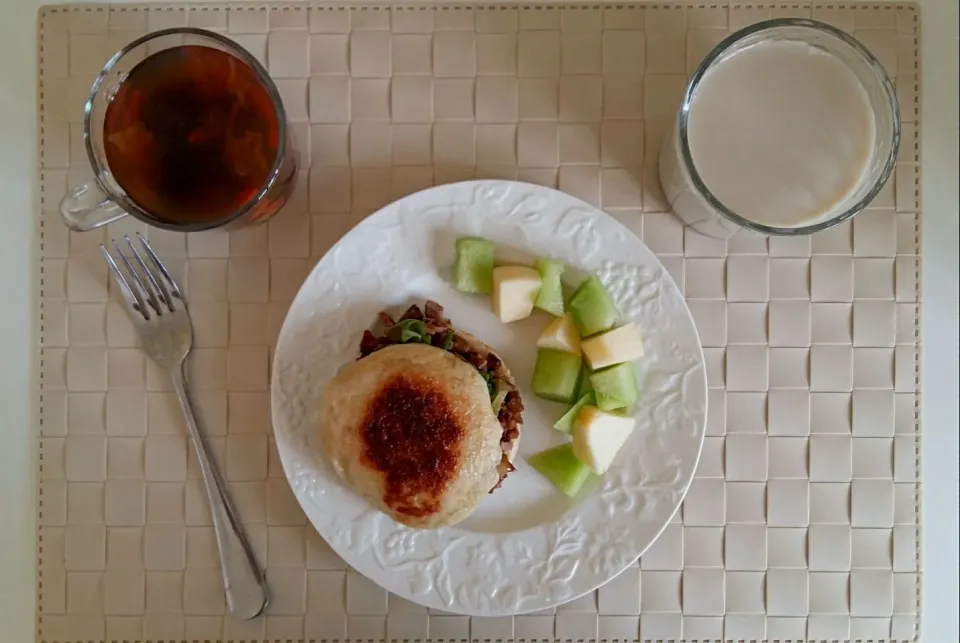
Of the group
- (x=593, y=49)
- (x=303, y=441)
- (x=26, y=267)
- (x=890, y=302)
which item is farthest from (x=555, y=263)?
(x=26, y=267)

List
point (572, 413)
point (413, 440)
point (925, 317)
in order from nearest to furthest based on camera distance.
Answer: point (413, 440), point (572, 413), point (925, 317)

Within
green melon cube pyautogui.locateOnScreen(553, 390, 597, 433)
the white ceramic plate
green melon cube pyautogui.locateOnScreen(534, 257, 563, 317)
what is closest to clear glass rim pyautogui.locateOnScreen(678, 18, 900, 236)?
the white ceramic plate

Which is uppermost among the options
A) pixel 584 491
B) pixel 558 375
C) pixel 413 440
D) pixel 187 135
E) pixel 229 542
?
pixel 187 135

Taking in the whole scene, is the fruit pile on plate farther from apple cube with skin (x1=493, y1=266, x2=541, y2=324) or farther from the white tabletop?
the white tabletop

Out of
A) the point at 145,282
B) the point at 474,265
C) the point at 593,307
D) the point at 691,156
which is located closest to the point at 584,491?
the point at 593,307

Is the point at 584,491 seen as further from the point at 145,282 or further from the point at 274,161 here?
the point at 145,282

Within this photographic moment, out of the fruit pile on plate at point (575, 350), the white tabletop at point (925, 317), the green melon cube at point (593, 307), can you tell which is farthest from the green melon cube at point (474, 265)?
the white tabletop at point (925, 317)

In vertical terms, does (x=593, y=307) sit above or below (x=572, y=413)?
above

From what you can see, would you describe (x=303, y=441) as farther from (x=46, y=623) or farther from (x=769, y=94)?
(x=769, y=94)
